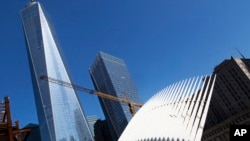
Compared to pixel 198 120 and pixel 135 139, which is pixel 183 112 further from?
pixel 135 139

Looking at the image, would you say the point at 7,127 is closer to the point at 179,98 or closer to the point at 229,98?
the point at 179,98

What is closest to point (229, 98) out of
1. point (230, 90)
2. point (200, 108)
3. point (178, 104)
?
point (230, 90)

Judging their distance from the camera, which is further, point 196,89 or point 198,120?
point 196,89

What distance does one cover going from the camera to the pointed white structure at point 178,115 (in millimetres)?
15653

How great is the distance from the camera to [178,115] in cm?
1783

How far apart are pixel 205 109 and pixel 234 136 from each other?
6.33 meters

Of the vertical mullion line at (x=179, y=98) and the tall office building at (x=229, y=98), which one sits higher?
the tall office building at (x=229, y=98)

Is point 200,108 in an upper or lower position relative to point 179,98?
lower

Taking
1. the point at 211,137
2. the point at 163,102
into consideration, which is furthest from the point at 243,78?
the point at 163,102

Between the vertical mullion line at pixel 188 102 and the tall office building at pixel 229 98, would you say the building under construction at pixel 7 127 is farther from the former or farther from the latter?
the tall office building at pixel 229 98

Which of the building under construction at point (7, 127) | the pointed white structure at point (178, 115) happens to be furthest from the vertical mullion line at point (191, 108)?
the building under construction at point (7, 127)

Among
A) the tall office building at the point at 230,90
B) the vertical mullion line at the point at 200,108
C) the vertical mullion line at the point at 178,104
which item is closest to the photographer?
the vertical mullion line at the point at 200,108

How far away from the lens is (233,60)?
12875 centimetres

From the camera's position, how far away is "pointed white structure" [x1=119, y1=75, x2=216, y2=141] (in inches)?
616
